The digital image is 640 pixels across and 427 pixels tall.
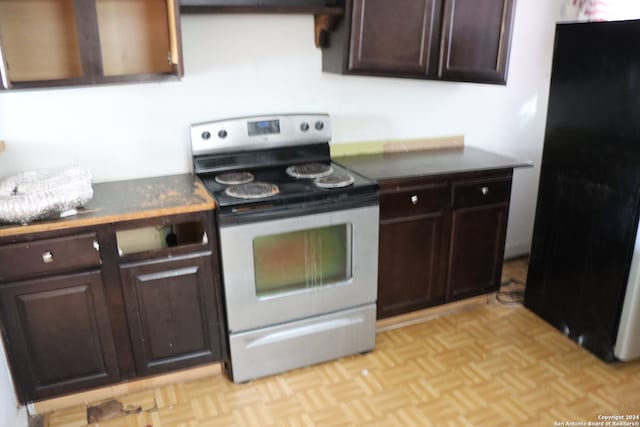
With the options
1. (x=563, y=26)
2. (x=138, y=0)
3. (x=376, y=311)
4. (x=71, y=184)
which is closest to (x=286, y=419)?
(x=376, y=311)

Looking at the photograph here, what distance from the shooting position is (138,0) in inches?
88.0

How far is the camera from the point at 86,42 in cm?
199

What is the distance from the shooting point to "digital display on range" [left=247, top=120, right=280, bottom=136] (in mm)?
2510

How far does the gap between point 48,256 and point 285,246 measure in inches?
36.0

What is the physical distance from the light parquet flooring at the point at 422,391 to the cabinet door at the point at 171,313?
0.56 ft

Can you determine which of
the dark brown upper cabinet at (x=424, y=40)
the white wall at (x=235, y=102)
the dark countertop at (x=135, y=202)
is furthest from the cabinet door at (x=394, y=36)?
the dark countertop at (x=135, y=202)

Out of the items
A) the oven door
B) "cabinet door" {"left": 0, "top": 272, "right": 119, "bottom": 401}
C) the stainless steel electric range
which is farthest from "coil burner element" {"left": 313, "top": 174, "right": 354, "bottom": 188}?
"cabinet door" {"left": 0, "top": 272, "right": 119, "bottom": 401}

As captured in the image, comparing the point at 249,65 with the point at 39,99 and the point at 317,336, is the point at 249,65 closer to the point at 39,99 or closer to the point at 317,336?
the point at 39,99

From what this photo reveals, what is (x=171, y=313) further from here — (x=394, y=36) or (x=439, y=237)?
(x=394, y=36)

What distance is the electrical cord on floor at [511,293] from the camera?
3.03 metres

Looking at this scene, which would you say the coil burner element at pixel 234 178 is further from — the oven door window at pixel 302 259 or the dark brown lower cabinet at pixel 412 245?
the dark brown lower cabinet at pixel 412 245

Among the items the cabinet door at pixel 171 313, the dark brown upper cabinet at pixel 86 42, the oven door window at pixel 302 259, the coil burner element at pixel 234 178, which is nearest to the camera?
the dark brown upper cabinet at pixel 86 42

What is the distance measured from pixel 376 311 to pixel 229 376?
77cm

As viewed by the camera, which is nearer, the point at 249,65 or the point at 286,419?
the point at 286,419
